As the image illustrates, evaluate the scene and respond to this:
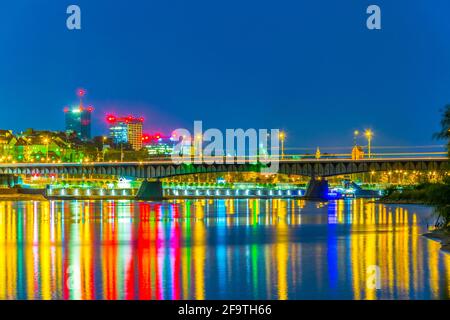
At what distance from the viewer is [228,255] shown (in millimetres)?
49719

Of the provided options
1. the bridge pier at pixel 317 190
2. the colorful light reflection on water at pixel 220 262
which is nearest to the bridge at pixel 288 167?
the bridge pier at pixel 317 190

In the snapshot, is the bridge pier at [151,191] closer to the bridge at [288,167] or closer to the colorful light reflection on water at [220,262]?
the bridge at [288,167]

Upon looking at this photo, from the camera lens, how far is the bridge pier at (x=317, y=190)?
170000 millimetres

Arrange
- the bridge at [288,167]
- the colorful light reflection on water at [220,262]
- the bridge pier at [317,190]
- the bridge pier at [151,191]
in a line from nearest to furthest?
1. the colorful light reflection on water at [220,262]
2. the bridge at [288,167]
3. the bridge pier at [317,190]
4. the bridge pier at [151,191]

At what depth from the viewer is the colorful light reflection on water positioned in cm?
3544

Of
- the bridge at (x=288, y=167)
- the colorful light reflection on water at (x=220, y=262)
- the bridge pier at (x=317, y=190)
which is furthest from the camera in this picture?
the bridge pier at (x=317, y=190)

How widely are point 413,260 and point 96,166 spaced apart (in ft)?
456

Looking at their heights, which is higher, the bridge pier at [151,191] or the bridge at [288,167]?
the bridge at [288,167]

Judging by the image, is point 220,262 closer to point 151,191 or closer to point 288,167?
point 288,167

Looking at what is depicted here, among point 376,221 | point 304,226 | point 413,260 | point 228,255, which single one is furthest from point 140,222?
point 413,260

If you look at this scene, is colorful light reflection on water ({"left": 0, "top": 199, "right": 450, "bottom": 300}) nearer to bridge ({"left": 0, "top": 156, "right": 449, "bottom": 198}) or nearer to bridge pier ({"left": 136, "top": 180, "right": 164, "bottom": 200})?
bridge ({"left": 0, "top": 156, "right": 449, "bottom": 198})

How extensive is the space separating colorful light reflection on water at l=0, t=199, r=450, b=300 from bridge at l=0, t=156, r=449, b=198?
8240cm

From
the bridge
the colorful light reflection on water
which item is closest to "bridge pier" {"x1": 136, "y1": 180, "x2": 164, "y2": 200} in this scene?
the bridge
